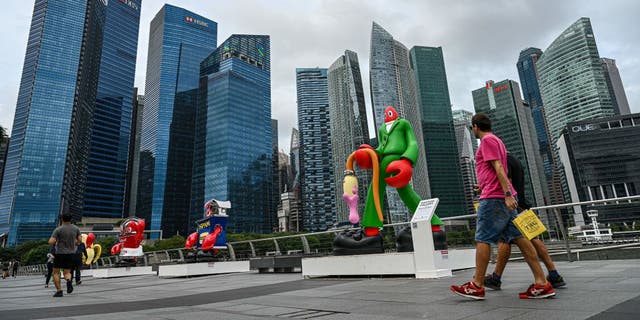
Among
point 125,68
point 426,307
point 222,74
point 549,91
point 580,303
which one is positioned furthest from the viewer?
point 549,91

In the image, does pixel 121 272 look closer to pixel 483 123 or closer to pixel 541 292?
pixel 483 123

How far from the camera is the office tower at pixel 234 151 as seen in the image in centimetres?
12338

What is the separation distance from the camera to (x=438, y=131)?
511 ft

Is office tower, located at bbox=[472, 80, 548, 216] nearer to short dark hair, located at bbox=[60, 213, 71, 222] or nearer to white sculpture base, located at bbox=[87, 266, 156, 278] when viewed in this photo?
white sculpture base, located at bbox=[87, 266, 156, 278]

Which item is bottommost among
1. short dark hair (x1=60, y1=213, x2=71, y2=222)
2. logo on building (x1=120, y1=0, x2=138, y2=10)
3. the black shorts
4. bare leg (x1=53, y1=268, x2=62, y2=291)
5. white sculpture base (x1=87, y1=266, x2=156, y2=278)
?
white sculpture base (x1=87, y1=266, x2=156, y2=278)

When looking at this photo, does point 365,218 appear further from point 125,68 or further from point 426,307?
point 125,68

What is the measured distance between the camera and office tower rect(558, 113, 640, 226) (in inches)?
4109

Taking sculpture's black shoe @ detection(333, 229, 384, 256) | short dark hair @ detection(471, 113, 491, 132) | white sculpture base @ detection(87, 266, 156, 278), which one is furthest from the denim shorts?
white sculpture base @ detection(87, 266, 156, 278)

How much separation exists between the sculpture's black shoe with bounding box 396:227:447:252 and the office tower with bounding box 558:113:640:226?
396ft

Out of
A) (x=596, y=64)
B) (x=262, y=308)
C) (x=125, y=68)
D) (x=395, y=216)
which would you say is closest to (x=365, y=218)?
(x=262, y=308)

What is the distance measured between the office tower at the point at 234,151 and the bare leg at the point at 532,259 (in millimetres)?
121995

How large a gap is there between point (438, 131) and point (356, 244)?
15522 cm

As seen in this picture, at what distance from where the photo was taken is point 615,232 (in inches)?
341

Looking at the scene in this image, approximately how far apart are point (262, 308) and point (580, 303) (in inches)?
126
